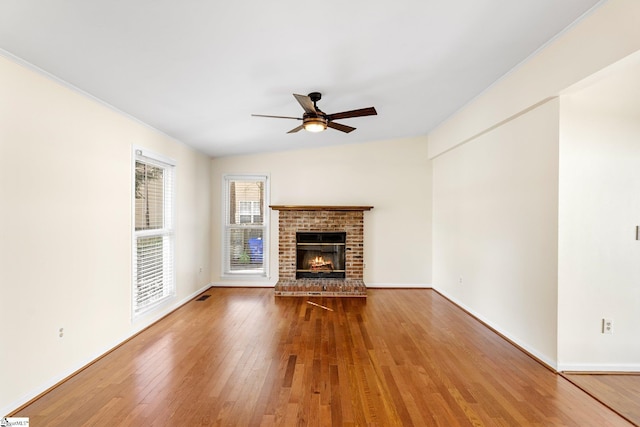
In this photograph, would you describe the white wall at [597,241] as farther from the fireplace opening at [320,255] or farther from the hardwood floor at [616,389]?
the fireplace opening at [320,255]

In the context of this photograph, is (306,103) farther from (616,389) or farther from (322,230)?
(616,389)

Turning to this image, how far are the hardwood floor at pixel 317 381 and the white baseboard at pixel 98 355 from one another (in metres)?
0.07

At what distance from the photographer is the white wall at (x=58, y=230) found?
2098 mm

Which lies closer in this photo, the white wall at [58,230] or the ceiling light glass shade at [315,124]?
the white wall at [58,230]

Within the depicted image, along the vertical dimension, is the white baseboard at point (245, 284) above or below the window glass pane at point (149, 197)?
below

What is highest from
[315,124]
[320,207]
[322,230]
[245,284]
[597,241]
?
[315,124]

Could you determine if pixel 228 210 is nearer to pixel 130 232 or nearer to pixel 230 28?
pixel 130 232

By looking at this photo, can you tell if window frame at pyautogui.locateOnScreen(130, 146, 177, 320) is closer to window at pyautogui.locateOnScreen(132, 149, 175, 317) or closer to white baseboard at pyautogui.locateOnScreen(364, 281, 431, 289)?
window at pyautogui.locateOnScreen(132, 149, 175, 317)

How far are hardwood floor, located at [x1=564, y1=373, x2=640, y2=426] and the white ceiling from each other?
2940 mm

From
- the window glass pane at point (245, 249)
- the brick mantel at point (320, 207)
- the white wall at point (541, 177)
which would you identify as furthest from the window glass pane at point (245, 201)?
the white wall at point (541, 177)

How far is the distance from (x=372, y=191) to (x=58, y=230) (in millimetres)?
4681

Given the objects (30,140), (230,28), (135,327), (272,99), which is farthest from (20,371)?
(272,99)

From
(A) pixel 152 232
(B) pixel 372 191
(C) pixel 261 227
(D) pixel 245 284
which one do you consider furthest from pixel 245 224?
(B) pixel 372 191

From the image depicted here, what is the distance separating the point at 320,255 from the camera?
5.77 metres
